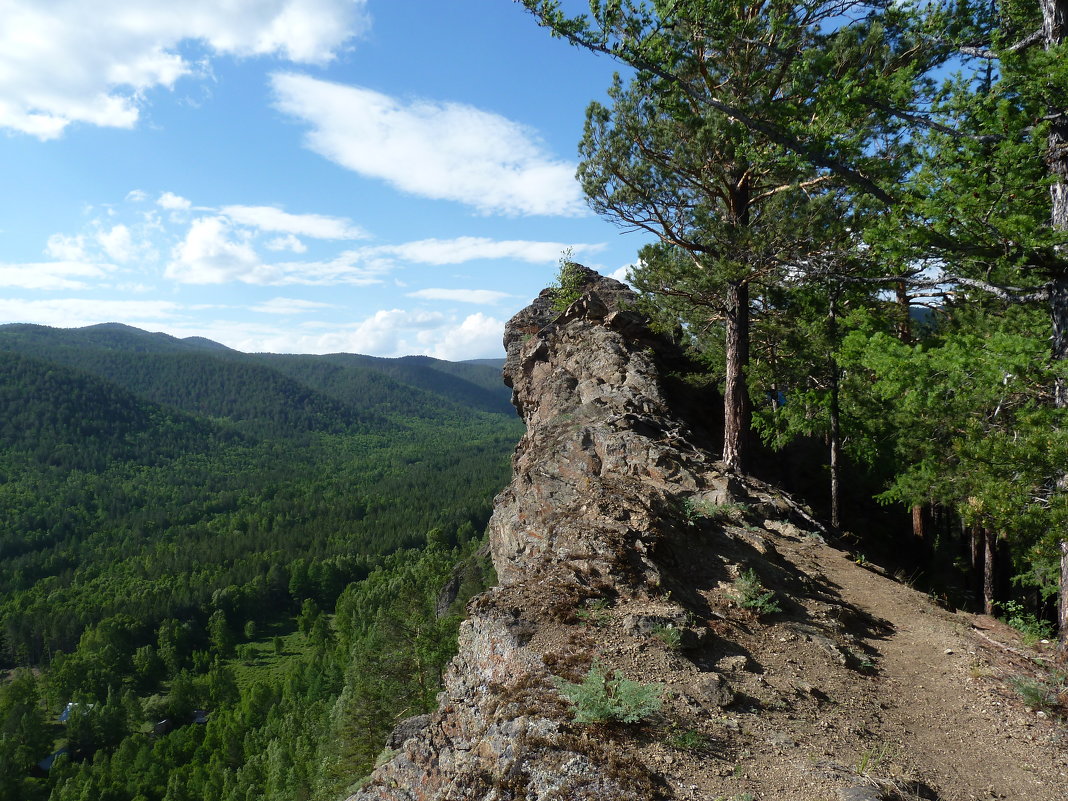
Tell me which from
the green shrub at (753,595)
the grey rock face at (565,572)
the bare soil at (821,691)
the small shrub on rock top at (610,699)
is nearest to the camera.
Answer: the bare soil at (821,691)

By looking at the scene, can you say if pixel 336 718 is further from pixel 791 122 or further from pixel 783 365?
pixel 791 122

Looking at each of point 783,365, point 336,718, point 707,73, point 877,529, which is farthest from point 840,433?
point 336,718

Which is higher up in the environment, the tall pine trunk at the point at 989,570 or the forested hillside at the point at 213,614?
the tall pine trunk at the point at 989,570

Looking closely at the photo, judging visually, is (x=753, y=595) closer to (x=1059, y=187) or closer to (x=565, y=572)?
(x=565, y=572)

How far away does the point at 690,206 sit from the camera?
45.6 feet

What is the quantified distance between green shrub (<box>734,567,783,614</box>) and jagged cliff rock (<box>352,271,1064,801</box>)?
0.21 feet

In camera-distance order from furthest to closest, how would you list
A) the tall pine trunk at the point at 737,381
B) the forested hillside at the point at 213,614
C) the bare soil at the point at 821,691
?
the forested hillside at the point at 213,614 → the tall pine trunk at the point at 737,381 → the bare soil at the point at 821,691

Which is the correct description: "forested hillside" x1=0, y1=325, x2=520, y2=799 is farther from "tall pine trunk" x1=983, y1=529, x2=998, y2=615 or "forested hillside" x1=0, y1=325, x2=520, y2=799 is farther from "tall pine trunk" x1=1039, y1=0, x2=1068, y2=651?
"tall pine trunk" x1=1039, y1=0, x2=1068, y2=651

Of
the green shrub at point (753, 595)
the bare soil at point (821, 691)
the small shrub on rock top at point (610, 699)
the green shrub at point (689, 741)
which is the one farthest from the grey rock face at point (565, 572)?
the green shrub at point (753, 595)

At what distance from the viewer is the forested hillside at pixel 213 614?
34094 mm

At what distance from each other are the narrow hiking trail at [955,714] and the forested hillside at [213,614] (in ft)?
72.1

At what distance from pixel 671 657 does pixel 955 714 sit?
306 cm

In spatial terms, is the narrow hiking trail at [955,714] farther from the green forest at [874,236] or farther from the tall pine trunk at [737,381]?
the tall pine trunk at [737,381]

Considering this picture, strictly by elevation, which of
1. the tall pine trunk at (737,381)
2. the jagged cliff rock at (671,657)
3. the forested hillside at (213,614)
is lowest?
the forested hillside at (213,614)
